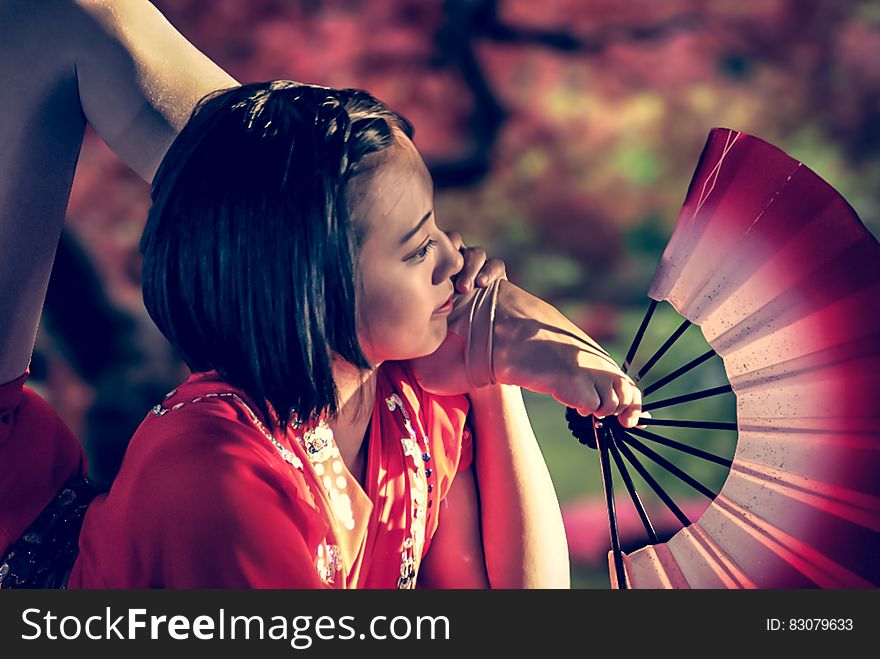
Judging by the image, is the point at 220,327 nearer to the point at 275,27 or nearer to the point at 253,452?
the point at 253,452

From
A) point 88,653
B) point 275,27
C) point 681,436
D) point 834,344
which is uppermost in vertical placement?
point 275,27

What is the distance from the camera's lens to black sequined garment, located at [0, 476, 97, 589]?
0.57m

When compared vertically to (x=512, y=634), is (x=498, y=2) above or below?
above

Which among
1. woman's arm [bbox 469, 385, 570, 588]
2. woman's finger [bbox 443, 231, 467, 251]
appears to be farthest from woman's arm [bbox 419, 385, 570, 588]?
woman's finger [bbox 443, 231, 467, 251]

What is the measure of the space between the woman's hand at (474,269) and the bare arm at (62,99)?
184mm

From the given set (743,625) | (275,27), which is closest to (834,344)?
(743,625)

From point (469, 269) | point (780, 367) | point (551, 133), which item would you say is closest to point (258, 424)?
point (469, 269)

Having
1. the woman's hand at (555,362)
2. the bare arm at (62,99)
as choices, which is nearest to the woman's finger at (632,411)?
the woman's hand at (555,362)

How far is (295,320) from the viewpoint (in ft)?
1.68

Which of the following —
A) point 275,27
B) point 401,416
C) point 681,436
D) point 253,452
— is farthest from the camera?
point 681,436

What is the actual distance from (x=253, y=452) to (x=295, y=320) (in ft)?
0.23

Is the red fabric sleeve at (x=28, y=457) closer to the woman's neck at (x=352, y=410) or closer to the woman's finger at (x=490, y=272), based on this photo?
the woman's neck at (x=352, y=410)

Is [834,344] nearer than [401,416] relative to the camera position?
Yes

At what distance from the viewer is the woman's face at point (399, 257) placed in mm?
512
